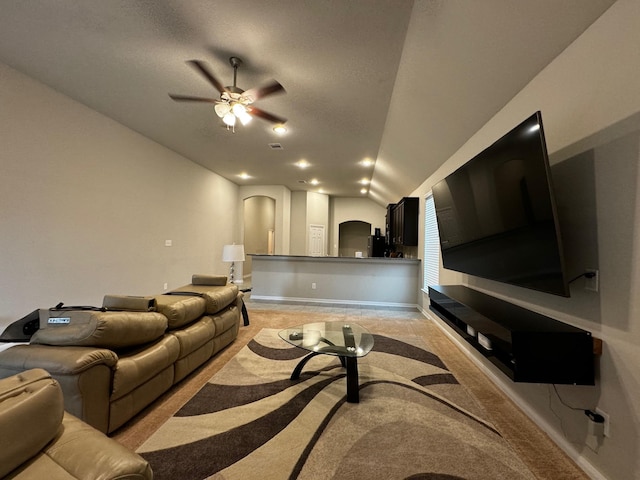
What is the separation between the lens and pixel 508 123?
238 cm

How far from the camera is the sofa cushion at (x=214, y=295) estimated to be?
2840 millimetres

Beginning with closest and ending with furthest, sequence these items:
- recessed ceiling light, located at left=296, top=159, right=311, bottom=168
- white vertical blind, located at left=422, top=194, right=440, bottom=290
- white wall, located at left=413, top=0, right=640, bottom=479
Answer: white wall, located at left=413, top=0, right=640, bottom=479 < white vertical blind, located at left=422, top=194, right=440, bottom=290 < recessed ceiling light, located at left=296, top=159, right=311, bottom=168

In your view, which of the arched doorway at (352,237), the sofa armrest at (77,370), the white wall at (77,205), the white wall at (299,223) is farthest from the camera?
the arched doorway at (352,237)

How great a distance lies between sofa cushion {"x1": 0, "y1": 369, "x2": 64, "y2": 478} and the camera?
29.9 inches

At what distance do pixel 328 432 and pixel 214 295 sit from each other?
69.1 inches

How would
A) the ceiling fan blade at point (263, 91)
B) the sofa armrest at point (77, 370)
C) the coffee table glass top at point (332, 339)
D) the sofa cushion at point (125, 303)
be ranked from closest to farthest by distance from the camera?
the sofa armrest at point (77, 370)
the sofa cushion at point (125, 303)
the coffee table glass top at point (332, 339)
the ceiling fan blade at point (263, 91)

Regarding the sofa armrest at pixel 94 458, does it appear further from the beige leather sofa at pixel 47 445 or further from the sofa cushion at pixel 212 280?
the sofa cushion at pixel 212 280

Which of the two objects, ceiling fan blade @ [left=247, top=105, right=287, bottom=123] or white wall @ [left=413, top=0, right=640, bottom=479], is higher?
ceiling fan blade @ [left=247, top=105, right=287, bottom=123]

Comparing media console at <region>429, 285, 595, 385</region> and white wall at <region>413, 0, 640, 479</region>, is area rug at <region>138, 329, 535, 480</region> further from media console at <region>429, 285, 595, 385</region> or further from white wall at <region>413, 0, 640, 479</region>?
media console at <region>429, 285, 595, 385</region>

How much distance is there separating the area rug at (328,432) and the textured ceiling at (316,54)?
2505mm

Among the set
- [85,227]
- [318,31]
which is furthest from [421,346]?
[85,227]

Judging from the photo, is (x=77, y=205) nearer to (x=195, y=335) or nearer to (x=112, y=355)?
(x=195, y=335)

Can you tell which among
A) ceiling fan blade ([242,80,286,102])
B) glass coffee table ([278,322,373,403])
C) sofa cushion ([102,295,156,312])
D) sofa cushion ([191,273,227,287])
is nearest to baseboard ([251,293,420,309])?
sofa cushion ([191,273,227,287])

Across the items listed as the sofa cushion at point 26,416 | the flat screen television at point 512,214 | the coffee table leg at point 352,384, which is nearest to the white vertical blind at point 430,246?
the flat screen television at point 512,214
